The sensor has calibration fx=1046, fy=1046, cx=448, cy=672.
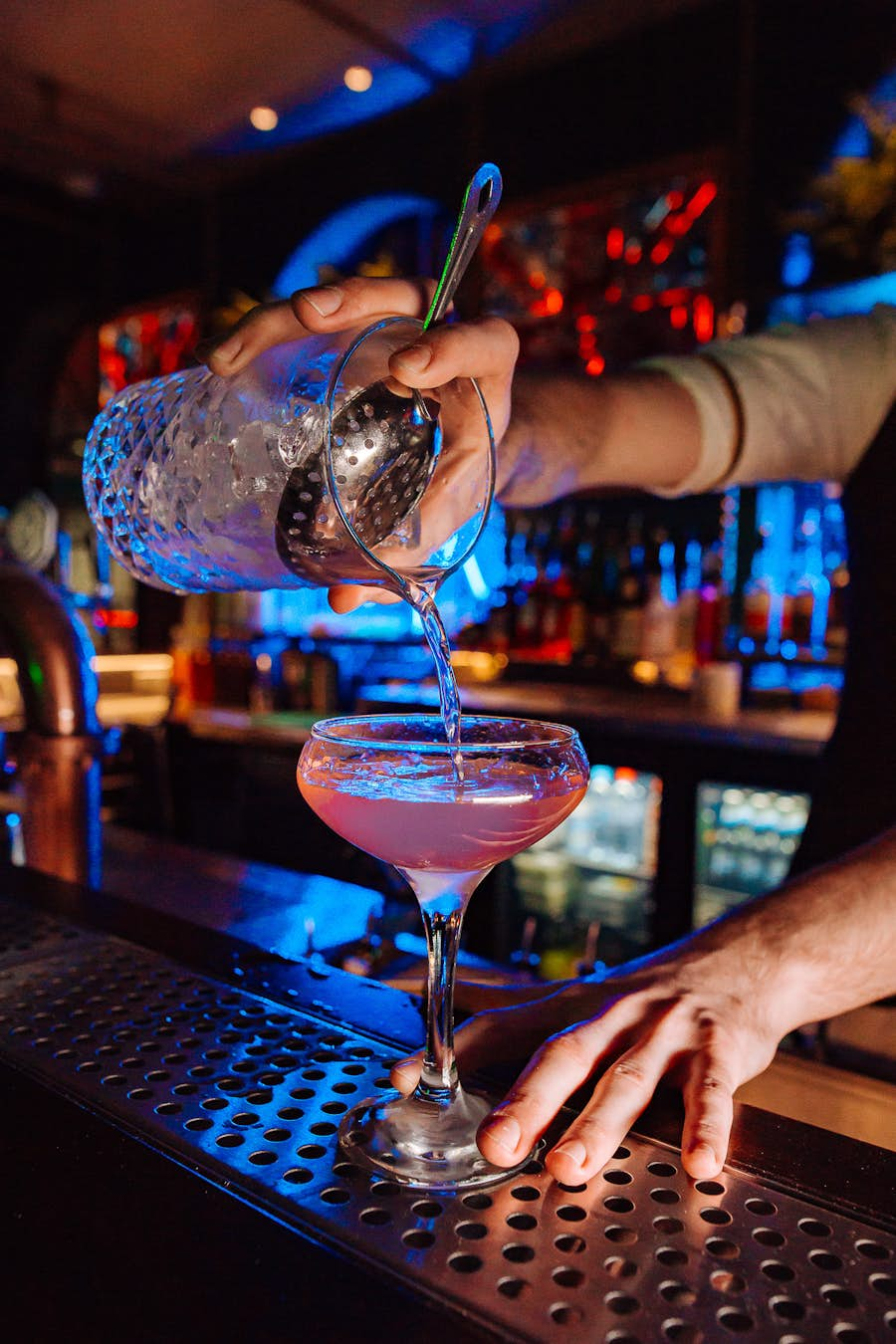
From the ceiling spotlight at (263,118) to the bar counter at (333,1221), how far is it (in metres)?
4.48

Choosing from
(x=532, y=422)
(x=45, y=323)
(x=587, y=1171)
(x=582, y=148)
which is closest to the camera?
(x=587, y=1171)

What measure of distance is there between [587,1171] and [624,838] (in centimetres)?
303

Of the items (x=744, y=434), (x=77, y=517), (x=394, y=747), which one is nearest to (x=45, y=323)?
(x=77, y=517)

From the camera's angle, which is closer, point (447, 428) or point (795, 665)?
point (447, 428)

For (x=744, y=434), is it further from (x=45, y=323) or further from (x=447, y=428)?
(x=45, y=323)

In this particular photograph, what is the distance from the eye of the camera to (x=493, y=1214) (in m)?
0.57

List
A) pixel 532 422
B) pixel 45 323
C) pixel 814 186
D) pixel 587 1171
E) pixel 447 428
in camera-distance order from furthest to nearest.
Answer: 1. pixel 45 323
2. pixel 814 186
3. pixel 532 422
4. pixel 447 428
5. pixel 587 1171

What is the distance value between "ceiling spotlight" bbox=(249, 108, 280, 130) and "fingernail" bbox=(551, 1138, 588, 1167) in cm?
469

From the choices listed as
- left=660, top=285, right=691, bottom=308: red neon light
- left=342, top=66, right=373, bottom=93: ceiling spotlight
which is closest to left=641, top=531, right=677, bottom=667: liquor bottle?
left=660, top=285, right=691, bottom=308: red neon light

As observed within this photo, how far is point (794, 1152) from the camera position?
2.11 feet

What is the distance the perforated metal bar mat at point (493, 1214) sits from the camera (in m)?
0.49

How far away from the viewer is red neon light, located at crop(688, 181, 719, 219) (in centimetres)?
371

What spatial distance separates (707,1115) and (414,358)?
1.70 ft

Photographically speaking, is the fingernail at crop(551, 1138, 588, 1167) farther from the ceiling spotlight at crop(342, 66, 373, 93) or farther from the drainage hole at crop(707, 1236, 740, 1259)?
the ceiling spotlight at crop(342, 66, 373, 93)
